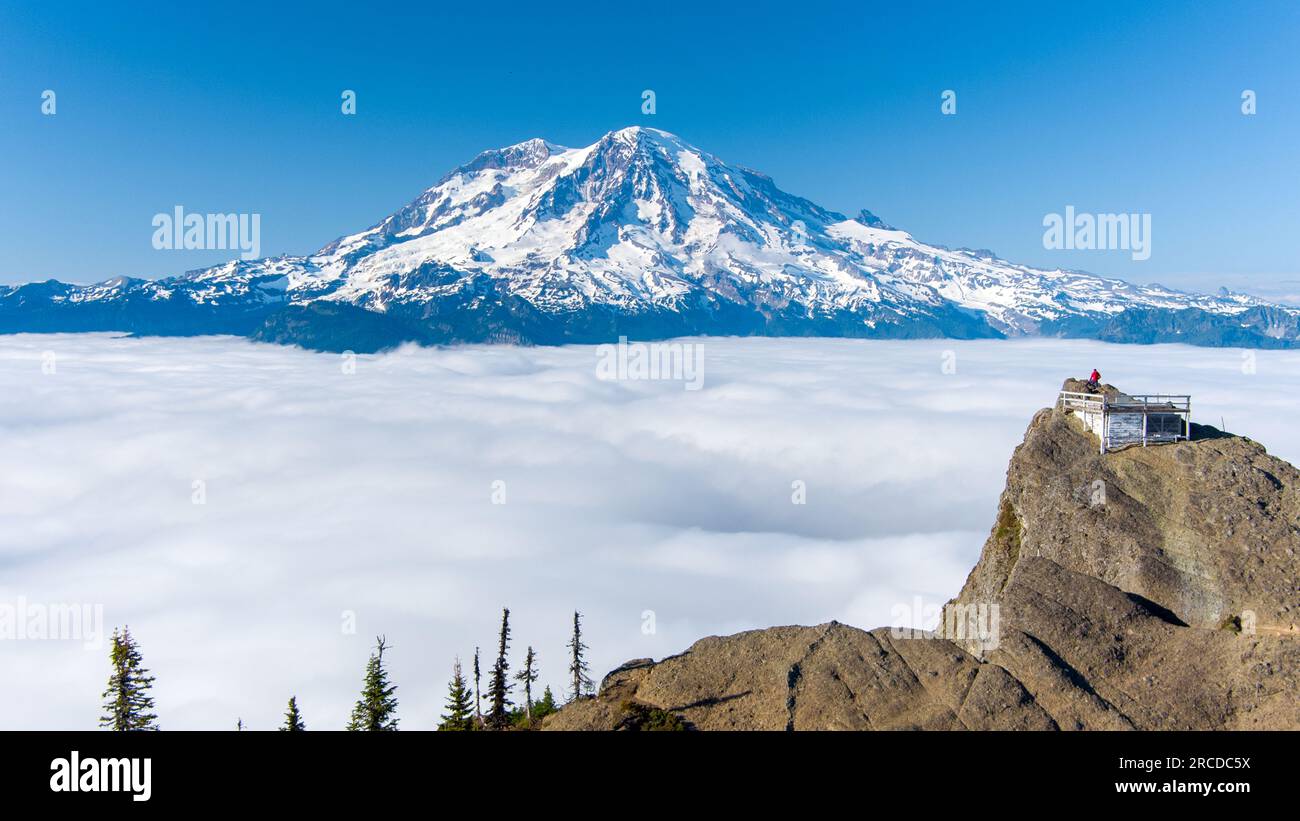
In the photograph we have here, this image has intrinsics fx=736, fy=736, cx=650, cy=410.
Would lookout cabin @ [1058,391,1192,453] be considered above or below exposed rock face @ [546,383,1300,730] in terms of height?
above

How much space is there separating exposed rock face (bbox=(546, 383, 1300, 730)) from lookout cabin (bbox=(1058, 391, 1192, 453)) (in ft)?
5.19

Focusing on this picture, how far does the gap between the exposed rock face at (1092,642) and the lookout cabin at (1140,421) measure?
1581mm

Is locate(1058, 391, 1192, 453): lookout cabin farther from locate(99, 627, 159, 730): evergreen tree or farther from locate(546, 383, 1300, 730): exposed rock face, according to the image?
locate(99, 627, 159, 730): evergreen tree

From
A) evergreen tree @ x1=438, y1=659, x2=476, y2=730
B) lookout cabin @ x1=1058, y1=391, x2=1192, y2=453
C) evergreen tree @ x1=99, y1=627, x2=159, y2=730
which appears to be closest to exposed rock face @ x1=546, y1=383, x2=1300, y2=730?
lookout cabin @ x1=1058, y1=391, x2=1192, y2=453

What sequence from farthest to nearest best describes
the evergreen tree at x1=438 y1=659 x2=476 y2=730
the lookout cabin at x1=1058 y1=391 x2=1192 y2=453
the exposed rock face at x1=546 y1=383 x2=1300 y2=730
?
the evergreen tree at x1=438 y1=659 x2=476 y2=730 → the lookout cabin at x1=1058 y1=391 x2=1192 y2=453 → the exposed rock face at x1=546 y1=383 x2=1300 y2=730

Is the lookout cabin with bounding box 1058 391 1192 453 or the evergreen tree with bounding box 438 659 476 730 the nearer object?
the lookout cabin with bounding box 1058 391 1192 453

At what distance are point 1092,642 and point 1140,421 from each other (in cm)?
1943

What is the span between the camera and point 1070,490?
1914 inches

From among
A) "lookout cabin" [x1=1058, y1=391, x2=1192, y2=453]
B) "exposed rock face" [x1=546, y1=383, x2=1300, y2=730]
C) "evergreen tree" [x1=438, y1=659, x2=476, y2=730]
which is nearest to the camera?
"exposed rock face" [x1=546, y1=383, x2=1300, y2=730]

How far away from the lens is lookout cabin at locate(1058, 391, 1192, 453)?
5091cm

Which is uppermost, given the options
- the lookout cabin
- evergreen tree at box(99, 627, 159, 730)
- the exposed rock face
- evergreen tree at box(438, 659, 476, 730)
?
the lookout cabin

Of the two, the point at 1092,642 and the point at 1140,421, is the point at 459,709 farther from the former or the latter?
the point at 1140,421
